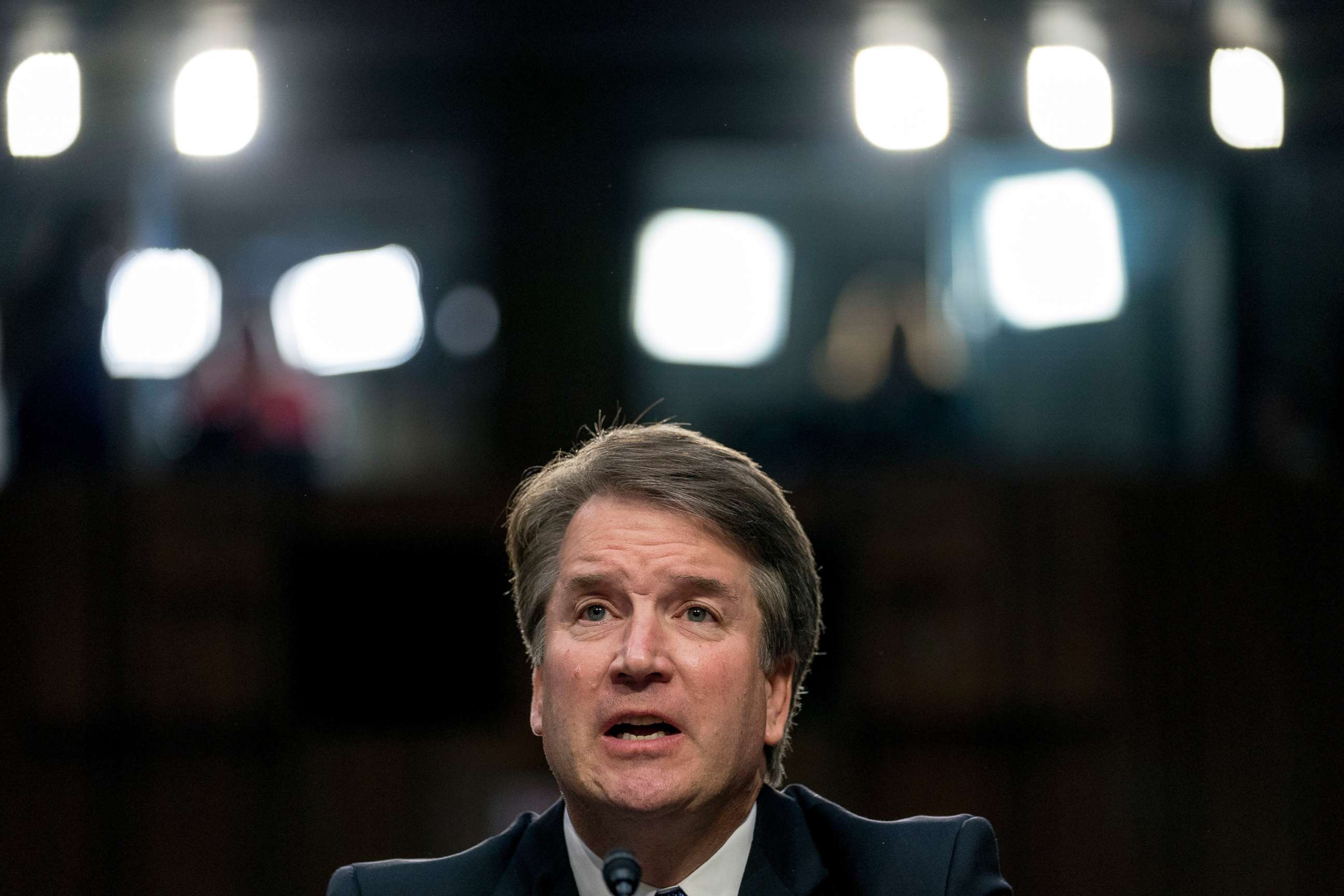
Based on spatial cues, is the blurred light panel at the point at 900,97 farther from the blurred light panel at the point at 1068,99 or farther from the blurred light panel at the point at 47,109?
the blurred light panel at the point at 47,109

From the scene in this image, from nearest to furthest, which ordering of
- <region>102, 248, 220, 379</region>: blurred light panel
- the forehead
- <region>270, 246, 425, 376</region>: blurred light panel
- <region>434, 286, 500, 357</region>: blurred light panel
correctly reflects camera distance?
the forehead
<region>102, 248, 220, 379</region>: blurred light panel
<region>270, 246, 425, 376</region>: blurred light panel
<region>434, 286, 500, 357</region>: blurred light panel

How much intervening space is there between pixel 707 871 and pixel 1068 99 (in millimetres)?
3545

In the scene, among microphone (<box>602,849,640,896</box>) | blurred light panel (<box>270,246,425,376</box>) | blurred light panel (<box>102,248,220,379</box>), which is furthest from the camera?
blurred light panel (<box>270,246,425,376</box>)

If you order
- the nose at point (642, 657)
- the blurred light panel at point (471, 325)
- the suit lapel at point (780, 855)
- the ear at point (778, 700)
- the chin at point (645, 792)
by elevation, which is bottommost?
the suit lapel at point (780, 855)

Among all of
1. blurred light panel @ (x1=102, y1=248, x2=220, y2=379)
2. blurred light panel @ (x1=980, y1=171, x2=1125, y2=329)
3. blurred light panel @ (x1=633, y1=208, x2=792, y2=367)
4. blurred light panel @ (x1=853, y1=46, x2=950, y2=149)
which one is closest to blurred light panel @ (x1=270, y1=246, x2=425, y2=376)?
blurred light panel @ (x1=102, y1=248, x2=220, y2=379)

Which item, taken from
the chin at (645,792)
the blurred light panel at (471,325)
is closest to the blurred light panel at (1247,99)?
the blurred light panel at (471,325)

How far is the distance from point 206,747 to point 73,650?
0.49 metres

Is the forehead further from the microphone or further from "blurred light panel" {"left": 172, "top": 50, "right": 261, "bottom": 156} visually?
"blurred light panel" {"left": 172, "top": 50, "right": 261, "bottom": 156}

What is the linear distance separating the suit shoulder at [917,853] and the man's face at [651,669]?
0.15 m

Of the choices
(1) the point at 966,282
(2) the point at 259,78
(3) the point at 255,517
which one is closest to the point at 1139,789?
(1) the point at 966,282

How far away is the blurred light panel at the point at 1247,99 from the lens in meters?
4.58

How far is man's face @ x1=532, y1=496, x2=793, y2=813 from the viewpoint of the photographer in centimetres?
170

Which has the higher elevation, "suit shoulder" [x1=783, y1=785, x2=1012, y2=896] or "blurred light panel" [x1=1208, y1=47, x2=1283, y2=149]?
"blurred light panel" [x1=1208, y1=47, x2=1283, y2=149]

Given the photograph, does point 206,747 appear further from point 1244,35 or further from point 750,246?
point 1244,35
